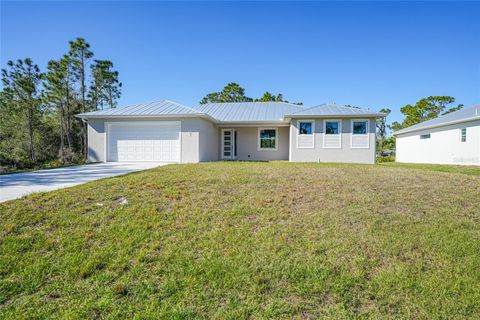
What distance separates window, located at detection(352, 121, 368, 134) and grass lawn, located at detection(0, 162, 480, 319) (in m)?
8.61

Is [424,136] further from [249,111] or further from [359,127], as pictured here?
[249,111]

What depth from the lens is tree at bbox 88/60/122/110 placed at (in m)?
24.6

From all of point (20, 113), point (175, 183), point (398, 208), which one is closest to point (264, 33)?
point (175, 183)

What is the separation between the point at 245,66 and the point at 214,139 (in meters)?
6.63

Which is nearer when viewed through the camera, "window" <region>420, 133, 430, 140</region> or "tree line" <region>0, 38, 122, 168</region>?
"window" <region>420, 133, 430, 140</region>

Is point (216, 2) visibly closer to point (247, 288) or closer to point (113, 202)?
point (113, 202)

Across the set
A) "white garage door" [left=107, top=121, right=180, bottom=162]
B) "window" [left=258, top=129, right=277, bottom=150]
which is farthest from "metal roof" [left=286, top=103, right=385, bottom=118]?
"white garage door" [left=107, top=121, right=180, bottom=162]

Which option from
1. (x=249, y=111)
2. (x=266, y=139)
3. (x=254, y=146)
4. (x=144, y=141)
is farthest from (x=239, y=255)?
(x=249, y=111)

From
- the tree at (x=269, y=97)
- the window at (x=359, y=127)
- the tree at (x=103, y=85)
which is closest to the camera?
the window at (x=359, y=127)

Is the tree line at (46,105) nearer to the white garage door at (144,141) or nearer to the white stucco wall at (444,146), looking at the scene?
the white garage door at (144,141)

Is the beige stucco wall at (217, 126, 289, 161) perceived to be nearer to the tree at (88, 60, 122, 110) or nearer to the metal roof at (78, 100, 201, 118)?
the metal roof at (78, 100, 201, 118)

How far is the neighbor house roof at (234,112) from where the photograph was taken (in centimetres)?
1208

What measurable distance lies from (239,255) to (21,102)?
2833 centimetres

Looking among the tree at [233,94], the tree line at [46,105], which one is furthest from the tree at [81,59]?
the tree at [233,94]
